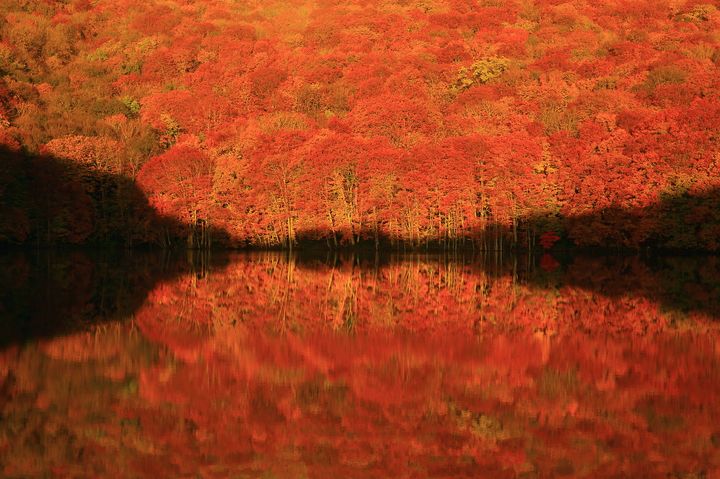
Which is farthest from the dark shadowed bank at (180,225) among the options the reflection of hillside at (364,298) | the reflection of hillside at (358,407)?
the reflection of hillside at (358,407)

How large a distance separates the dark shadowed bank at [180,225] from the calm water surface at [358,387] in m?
37.3

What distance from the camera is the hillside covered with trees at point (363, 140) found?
66.3 meters

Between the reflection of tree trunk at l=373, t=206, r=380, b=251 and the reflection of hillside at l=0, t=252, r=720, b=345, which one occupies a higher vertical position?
the reflection of hillside at l=0, t=252, r=720, b=345

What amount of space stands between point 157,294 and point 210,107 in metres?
67.2

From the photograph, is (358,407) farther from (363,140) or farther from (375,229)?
(363,140)

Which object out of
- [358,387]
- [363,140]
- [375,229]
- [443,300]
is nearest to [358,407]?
[358,387]

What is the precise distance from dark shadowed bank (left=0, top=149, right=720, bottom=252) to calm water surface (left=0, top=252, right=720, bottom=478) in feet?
123

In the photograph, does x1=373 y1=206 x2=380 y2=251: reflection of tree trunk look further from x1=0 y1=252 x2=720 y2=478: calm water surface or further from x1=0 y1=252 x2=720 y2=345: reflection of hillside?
x1=0 y1=252 x2=720 y2=478: calm water surface

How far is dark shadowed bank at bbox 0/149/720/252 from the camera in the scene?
62281 mm

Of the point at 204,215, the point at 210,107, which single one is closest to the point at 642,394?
the point at 204,215

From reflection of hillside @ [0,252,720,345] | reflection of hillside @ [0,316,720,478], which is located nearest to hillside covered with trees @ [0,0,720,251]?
reflection of hillside @ [0,252,720,345]

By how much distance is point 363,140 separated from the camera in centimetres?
7362

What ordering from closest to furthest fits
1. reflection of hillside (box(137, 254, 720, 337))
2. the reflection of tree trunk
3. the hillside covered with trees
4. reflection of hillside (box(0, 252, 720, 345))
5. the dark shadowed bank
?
1. reflection of hillside (box(0, 252, 720, 345))
2. reflection of hillside (box(137, 254, 720, 337))
3. the dark shadowed bank
4. the hillside covered with trees
5. the reflection of tree trunk

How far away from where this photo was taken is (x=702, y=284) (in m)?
33.7
